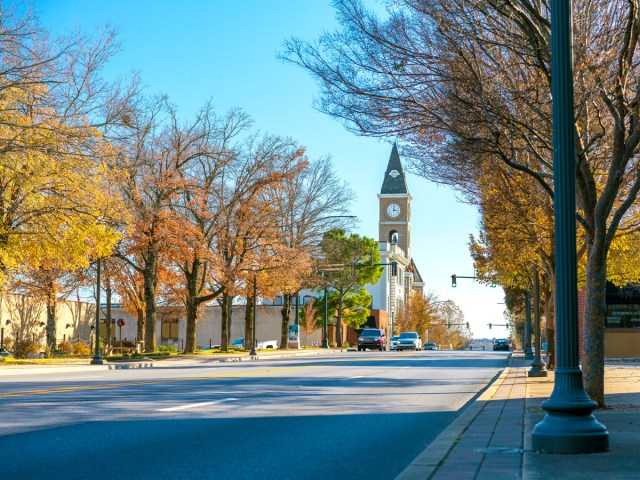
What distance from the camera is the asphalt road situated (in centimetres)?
781

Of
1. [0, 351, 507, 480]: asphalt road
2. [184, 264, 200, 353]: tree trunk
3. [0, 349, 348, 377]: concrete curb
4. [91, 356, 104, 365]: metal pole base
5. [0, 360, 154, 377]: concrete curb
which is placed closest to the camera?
[0, 351, 507, 480]: asphalt road

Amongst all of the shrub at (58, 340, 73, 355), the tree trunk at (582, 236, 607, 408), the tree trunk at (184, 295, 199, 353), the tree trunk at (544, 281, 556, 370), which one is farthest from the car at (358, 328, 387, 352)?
the tree trunk at (582, 236, 607, 408)

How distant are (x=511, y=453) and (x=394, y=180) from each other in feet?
438

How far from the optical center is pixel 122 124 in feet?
109

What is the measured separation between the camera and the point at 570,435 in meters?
7.70

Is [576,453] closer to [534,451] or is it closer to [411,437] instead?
[534,451]

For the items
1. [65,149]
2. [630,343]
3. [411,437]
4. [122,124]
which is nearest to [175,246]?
[122,124]

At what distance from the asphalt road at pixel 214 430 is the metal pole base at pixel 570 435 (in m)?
1.35

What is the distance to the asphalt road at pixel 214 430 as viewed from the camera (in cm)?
781

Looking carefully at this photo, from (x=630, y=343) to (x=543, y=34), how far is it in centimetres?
3807

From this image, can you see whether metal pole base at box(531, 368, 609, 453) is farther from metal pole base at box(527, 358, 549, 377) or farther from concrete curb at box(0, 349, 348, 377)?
concrete curb at box(0, 349, 348, 377)

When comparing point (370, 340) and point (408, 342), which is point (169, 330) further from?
point (408, 342)

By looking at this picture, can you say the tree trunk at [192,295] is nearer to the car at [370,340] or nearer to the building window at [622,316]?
the building window at [622,316]

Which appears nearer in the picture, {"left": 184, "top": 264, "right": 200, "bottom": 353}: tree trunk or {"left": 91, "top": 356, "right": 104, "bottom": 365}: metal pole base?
{"left": 91, "top": 356, "right": 104, "bottom": 365}: metal pole base
